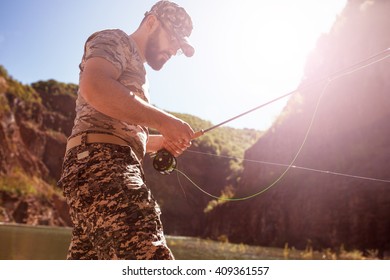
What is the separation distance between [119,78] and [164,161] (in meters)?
0.65

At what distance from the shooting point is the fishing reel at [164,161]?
101 inches

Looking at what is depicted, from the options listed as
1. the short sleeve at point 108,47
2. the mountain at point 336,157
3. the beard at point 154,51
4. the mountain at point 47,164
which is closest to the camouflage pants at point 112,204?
the short sleeve at point 108,47

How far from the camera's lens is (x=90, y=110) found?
206 cm

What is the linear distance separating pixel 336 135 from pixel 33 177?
1319 inches

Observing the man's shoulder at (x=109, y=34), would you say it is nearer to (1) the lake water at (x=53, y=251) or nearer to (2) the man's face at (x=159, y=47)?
(2) the man's face at (x=159, y=47)

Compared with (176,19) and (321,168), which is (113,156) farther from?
(321,168)

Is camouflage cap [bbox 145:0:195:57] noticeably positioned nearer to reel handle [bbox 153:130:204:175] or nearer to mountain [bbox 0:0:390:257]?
reel handle [bbox 153:130:204:175]

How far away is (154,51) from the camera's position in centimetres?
242

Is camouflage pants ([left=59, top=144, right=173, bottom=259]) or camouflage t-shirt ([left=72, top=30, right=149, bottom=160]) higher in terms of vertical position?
camouflage t-shirt ([left=72, top=30, right=149, bottom=160])

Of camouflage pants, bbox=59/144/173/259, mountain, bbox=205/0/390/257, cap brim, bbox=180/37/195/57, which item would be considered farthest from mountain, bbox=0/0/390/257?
camouflage pants, bbox=59/144/173/259

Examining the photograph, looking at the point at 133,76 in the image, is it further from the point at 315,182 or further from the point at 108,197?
the point at 315,182

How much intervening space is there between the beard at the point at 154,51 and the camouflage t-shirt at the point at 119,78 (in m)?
0.13

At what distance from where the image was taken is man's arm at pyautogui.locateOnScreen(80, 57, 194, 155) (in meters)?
1.85
